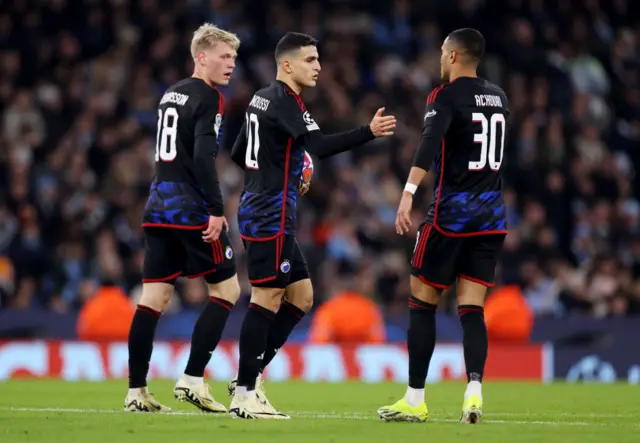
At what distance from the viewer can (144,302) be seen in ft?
26.5

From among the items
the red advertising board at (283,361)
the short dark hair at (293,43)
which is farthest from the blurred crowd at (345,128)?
the short dark hair at (293,43)

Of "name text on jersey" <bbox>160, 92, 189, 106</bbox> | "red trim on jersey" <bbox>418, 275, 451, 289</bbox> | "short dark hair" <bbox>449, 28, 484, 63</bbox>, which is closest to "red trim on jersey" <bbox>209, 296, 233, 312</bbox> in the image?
"name text on jersey" <bbox>160, 92, 189, 106</bbox>

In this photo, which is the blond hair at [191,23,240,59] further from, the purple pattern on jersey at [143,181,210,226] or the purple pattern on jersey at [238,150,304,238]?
the purple pattern on jersey at [238,150,304,238]

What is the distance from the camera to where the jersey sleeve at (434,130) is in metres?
7.40

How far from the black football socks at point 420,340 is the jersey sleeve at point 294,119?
3.90ft

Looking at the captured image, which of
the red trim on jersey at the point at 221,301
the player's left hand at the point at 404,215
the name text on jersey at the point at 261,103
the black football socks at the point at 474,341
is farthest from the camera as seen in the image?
the red trim on jersey at the point at 221,301

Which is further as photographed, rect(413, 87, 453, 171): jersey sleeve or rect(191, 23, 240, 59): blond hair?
rect(191, 23, 240, 59): blond hair

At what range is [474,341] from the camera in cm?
747

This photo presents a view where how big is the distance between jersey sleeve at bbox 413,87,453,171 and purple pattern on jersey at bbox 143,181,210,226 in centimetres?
144

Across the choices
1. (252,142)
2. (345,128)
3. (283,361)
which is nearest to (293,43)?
(252,142)

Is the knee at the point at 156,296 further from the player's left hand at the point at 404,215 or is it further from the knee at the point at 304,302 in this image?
the player's left hand at the point at 404,215

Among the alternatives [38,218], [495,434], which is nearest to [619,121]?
[38,218]

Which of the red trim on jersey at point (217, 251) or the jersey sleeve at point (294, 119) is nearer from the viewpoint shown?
the jersey sleeve at point (294, 119)

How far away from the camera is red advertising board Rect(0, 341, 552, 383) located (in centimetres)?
1365
